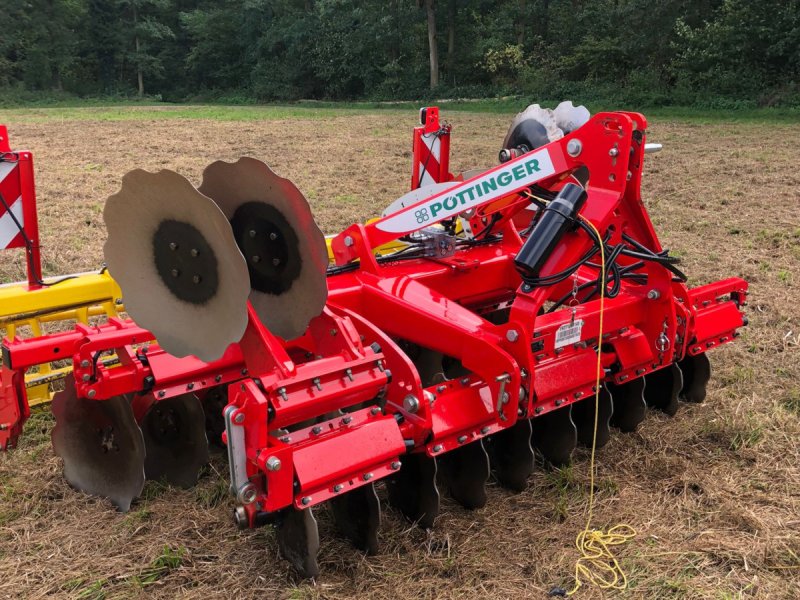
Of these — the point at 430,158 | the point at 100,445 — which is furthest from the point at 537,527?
the point at 430,158

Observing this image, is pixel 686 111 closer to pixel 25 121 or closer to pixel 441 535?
pixel 25 121

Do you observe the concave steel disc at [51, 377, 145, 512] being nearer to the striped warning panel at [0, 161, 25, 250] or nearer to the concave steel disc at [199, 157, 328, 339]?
the concave steel disc at [199, 157, 328, 339]

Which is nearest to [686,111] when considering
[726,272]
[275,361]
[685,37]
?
[685,37]

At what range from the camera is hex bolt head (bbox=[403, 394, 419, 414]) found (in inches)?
→ 110

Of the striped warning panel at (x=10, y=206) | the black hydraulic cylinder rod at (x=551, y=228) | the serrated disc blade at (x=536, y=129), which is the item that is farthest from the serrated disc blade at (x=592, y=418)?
the striped warning panel at (x=10, y=206)

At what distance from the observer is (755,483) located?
330 centimetres

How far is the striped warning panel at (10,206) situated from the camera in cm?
375

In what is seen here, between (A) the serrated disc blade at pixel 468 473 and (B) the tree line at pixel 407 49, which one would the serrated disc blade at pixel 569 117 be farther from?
(B) the tree line at pixel 407 49

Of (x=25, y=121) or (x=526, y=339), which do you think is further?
(x=25, y=121)

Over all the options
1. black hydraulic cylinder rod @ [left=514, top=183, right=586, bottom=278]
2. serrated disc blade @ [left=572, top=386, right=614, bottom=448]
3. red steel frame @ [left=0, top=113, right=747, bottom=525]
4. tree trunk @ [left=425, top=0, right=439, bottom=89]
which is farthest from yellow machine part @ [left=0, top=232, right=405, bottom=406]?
tree trunk @ [left=425, top=0, right=439, bottom=89]

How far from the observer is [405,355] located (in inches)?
115

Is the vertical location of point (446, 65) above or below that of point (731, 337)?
above

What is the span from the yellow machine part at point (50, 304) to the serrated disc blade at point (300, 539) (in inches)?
58.8

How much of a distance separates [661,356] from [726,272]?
2.98 meters
